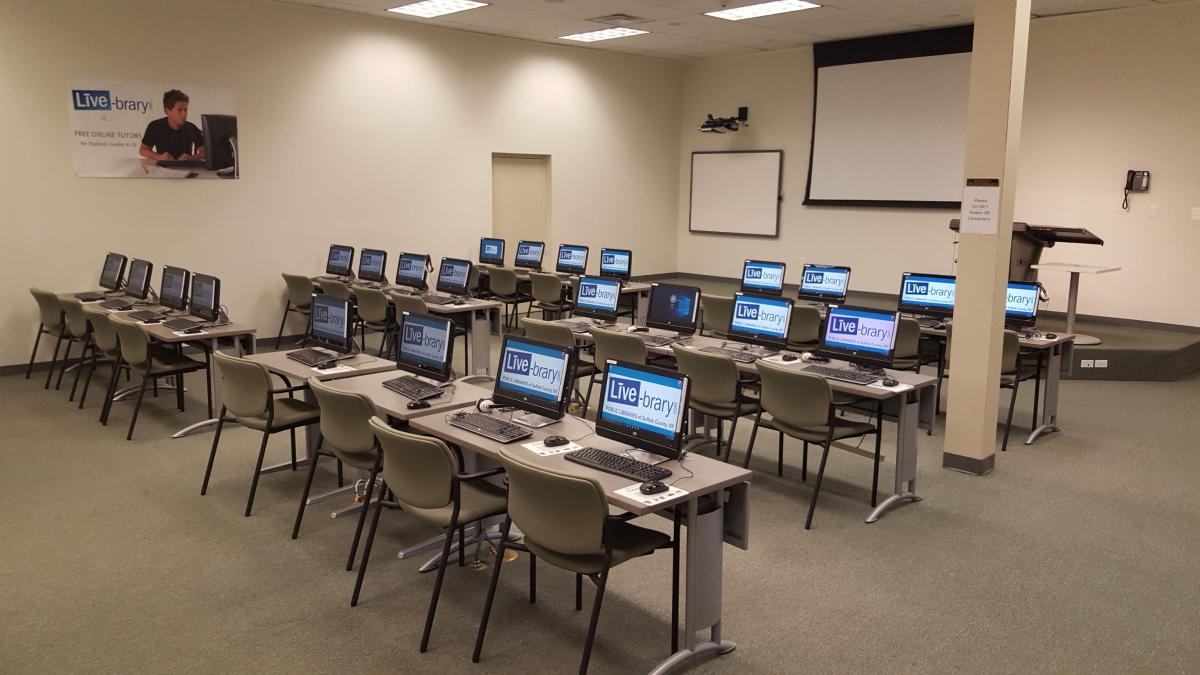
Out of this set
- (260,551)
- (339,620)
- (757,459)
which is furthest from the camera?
(757,459)

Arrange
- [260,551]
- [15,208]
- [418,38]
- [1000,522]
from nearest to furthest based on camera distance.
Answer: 1. [260,551]
2. [1000,522]
3. [15,208]
4. [418,38]

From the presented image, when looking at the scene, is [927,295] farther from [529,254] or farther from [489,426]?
[529,254]

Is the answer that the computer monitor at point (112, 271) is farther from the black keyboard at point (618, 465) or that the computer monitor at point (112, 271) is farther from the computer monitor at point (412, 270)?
the black keyboard at point (618, 465)

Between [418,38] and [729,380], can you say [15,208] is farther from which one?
[729,380]

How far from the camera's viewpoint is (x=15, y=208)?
7750mm

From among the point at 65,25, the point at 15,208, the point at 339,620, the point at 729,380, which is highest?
the point at 65,25

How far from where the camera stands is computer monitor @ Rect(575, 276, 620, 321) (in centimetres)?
711

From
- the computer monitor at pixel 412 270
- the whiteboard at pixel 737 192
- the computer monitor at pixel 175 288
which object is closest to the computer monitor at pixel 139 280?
the computer monitor at pixel 175 288

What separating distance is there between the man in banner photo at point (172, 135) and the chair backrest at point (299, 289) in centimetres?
154

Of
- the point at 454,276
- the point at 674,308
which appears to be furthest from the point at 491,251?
the point at 674,308

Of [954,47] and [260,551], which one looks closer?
[260,551]

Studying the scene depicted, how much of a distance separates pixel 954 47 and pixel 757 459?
7121mm

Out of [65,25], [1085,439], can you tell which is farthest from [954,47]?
[65,25]

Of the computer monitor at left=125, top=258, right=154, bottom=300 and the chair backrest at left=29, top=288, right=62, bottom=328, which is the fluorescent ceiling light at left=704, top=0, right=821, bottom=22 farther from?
the chair backrest at left=29, top=288, right=62, bottom=328
